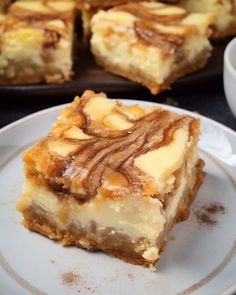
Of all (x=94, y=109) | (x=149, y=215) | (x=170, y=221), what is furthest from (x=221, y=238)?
(x=94, y=109)

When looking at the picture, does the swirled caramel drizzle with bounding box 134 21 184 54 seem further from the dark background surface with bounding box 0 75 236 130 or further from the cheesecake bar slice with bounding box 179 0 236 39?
the cheesecake bar slice with bounding box 179 0 236 39

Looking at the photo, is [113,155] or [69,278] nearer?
[69,278]

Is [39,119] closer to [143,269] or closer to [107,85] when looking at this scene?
[107,85]

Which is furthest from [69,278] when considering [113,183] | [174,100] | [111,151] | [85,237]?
[174,100]

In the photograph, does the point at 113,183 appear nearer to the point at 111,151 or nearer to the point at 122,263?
the point at 111,151

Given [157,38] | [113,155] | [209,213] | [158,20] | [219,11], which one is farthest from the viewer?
[219,11]

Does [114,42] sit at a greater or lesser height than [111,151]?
lesser
